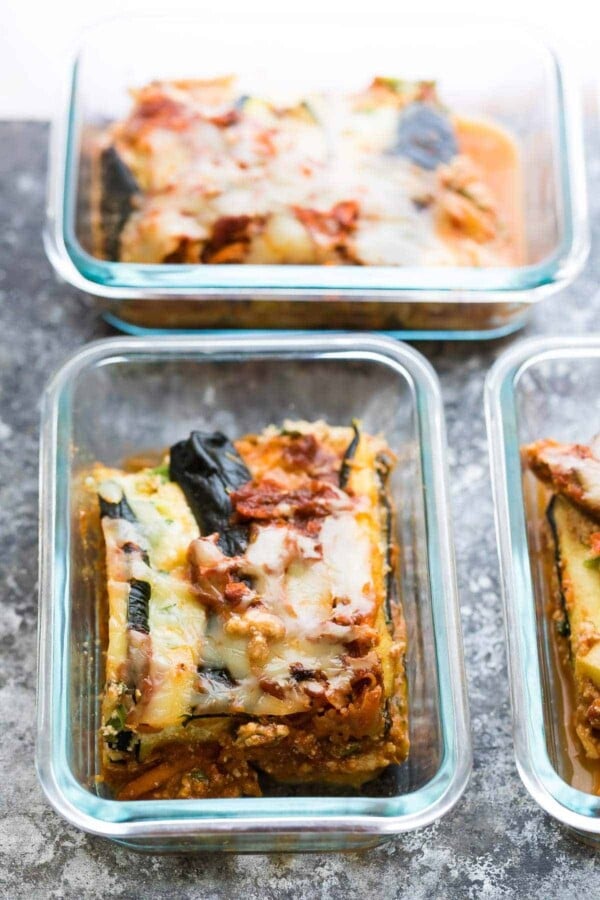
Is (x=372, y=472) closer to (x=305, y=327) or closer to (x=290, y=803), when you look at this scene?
(x=305, y=327)

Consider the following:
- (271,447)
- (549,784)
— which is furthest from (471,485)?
(549,784)

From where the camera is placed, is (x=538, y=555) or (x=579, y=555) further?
(x=538, y=555)

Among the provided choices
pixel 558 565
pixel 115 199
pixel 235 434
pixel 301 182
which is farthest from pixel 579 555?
pixel 115 199

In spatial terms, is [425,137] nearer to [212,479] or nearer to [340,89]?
[340,89]

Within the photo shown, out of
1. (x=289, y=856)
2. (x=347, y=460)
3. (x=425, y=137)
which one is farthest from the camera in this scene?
(x=425, y=137)

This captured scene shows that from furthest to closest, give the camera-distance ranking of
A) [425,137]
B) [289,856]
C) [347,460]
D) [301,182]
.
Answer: [425,137], [301,182], [347,460], [289,856]

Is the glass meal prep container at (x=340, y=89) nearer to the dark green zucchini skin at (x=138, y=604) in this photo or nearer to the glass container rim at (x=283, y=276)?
the glass container rim at (x=283, y=276)
